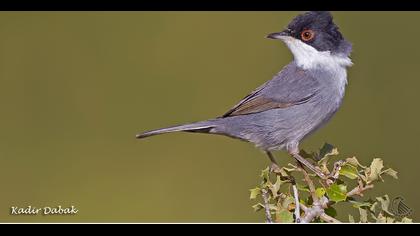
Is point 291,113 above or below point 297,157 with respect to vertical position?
above

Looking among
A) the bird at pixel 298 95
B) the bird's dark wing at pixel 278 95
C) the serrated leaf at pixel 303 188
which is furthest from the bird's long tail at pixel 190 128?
the serrated leaf at pixel 303 188

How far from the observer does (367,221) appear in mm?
2660

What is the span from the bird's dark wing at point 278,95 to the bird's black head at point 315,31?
0.90ft

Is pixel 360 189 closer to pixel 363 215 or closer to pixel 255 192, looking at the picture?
pixel 363 215

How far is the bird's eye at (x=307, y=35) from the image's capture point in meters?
4.41

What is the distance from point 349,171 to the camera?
9.87ft

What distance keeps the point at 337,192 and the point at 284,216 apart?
1.05 ft

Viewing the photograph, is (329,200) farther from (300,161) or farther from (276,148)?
(276,148)

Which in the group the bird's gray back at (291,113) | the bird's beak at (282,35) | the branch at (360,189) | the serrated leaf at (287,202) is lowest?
the branch at (360,189)

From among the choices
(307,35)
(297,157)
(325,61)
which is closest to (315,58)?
(325,61)

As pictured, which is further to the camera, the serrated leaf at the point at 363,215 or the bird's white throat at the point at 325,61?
the bird's white throat at the point at 325,61

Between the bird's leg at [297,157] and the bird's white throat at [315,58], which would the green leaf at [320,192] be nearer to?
the bird's leg at [297,157]

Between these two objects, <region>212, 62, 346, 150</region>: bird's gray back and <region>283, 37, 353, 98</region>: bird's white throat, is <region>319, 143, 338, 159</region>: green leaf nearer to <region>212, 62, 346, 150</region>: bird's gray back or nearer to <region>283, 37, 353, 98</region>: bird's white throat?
<region>212, 62, 346, 150</region>: bird's gray back

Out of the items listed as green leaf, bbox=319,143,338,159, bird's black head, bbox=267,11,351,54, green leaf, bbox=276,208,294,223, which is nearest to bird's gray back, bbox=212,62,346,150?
bird's black head, bbox=267,11,351,54
